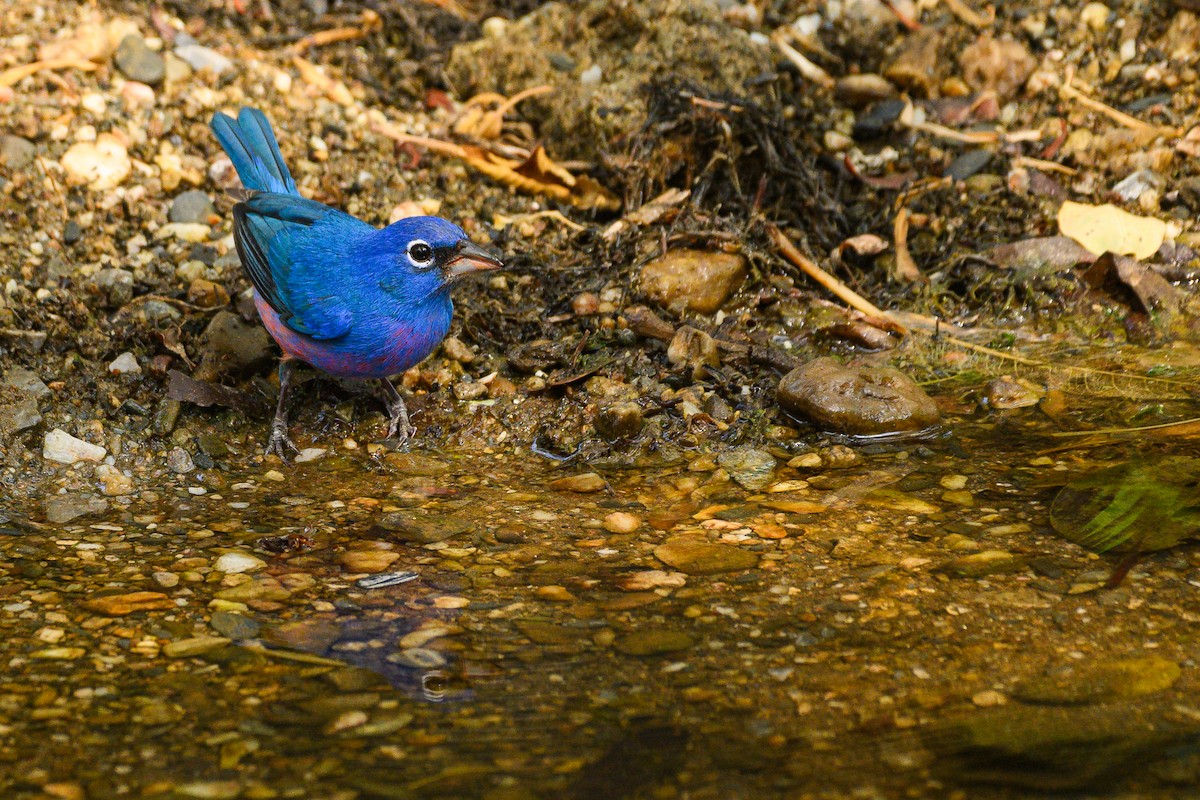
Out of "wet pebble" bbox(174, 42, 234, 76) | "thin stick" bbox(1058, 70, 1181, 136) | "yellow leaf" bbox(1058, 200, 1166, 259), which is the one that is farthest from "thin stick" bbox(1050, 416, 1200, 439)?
"wet pebble" bbox(174, 42, 234, 76)

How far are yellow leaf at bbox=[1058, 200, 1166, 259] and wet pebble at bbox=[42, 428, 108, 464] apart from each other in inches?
175

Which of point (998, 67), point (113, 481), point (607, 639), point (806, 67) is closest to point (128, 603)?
point (113, 481)

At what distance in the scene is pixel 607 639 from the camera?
2.95m

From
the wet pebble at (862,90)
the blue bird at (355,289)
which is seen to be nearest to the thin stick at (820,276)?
the wet pebble at (862,90)

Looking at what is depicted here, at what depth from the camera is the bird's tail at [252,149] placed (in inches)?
199

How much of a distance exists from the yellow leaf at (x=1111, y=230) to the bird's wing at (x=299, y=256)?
3.34 meters

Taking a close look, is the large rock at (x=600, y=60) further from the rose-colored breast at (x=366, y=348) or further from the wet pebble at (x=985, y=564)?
the wet pebble at (x=985, y=564)

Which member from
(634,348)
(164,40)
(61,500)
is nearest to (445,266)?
(634,348)

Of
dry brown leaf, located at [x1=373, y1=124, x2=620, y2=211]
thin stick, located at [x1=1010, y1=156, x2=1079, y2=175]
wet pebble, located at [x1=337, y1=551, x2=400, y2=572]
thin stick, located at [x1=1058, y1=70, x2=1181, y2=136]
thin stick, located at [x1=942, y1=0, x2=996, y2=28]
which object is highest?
thin stick, located at [x1=942, y1=0, x2=996, y2=28]

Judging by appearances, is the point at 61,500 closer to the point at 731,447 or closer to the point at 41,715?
the point at 41,715

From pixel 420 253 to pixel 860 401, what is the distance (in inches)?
71.0

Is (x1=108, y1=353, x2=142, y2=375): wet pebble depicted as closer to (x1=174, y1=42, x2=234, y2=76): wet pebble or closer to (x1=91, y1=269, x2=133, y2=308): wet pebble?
(x1=91, y1=269, x2=133, y2=308): wet pebble

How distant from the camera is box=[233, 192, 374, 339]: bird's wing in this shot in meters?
4.30

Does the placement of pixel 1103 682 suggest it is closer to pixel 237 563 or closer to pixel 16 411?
pixel 237 563
